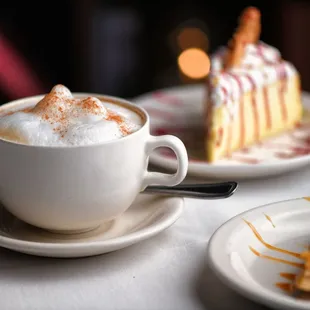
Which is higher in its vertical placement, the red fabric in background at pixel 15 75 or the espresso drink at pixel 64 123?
the espresso drink at pixel 64 123

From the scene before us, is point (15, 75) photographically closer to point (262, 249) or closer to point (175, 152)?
point (175, 152)

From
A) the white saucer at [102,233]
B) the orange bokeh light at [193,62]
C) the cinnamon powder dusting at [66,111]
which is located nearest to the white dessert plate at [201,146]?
the white saucer at [102,233]

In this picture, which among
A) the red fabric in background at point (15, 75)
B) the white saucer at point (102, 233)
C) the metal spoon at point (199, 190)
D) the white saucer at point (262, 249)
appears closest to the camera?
the white saucer at point (262, 249)

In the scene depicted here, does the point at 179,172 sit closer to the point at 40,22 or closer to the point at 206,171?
the point at 206,171

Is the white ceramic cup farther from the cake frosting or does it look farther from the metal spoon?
the cake frosting

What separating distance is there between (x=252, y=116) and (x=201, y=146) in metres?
0.23

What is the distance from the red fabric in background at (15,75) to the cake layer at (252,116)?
1404mm

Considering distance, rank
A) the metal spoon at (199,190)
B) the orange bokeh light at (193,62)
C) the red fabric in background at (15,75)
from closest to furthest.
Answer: the metal spoon at (199,190) → the red fabric in background at (15,75) → the orange bokeh light at (193,62)

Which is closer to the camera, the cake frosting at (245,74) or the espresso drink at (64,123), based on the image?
the espresso drink at (64,123)

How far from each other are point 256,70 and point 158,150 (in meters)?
0.42

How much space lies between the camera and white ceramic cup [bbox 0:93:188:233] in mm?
780

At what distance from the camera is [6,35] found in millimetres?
2805

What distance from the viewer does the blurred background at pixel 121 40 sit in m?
2.75

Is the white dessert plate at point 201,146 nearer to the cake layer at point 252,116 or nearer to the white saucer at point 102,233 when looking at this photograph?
the cake layer at point 252,116
